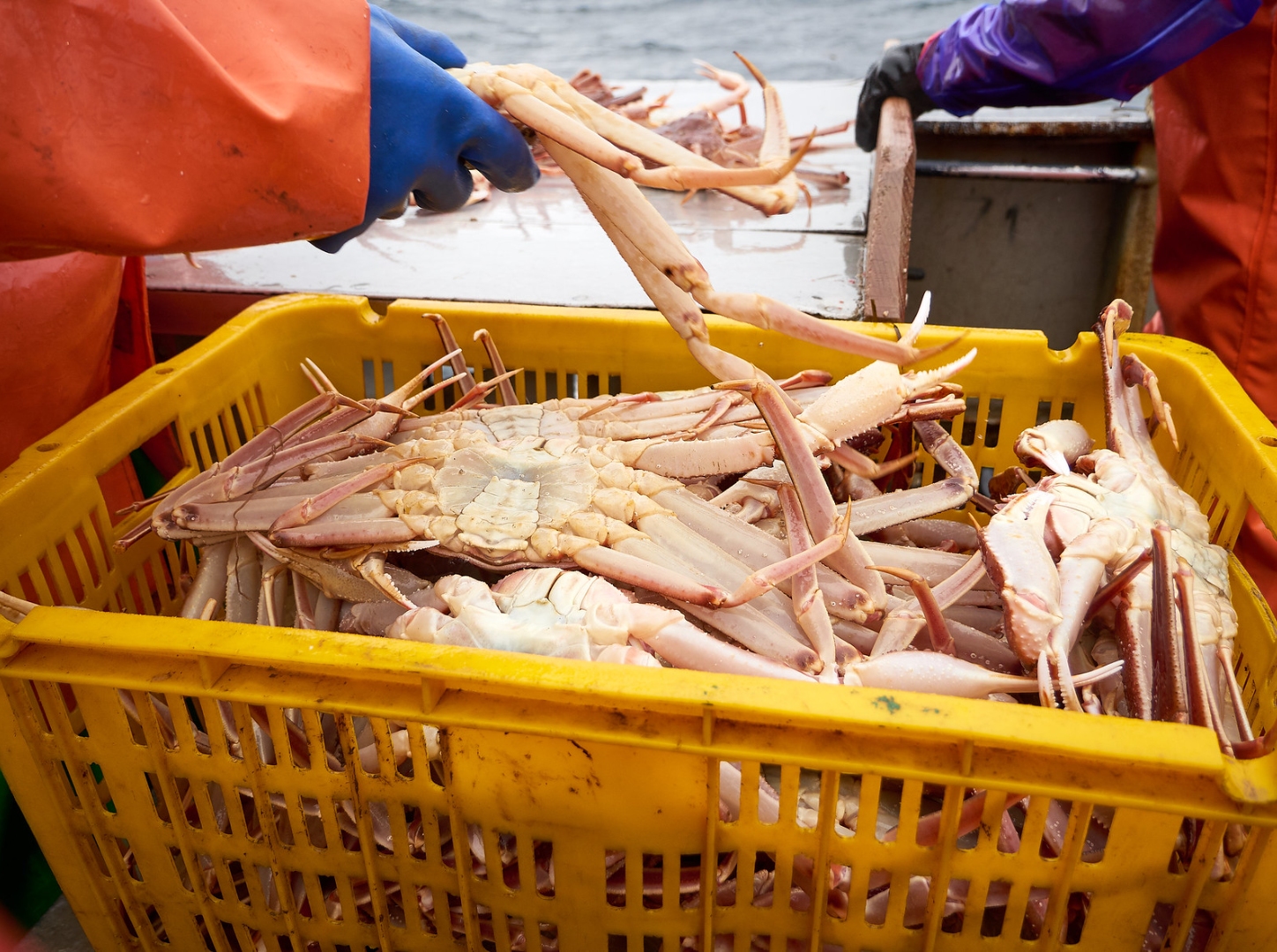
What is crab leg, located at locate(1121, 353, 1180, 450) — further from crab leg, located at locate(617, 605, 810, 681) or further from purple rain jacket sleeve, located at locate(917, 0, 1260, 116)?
purple rain jacket sleeve, located at locate(917, 0, 1260, 116)

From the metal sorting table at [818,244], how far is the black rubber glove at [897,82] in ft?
0.88

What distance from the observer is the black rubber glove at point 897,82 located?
277 centimetres

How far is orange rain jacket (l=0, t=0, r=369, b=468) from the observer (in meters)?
0.83

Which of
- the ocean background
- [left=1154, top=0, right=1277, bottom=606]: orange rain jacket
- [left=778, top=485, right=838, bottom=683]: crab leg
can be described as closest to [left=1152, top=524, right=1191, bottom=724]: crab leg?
[left=778, top=485, right=838, bottom=683]: crab leg

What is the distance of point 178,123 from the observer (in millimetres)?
907

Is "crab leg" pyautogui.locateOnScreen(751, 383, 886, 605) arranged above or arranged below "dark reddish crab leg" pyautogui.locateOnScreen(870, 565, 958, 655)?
above

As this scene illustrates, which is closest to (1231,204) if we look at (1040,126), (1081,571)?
(1081,571)

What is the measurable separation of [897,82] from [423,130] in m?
2.04

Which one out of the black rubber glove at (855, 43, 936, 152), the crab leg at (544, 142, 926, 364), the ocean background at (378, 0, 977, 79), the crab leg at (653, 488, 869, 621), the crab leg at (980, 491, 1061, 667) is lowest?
the ocean background at (378, 0, 977, 79)

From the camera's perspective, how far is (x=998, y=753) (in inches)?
29.1

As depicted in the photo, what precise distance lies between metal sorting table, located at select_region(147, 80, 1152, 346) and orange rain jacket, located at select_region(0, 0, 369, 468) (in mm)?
1059

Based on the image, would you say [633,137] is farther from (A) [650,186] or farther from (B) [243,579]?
(B) [243,579]

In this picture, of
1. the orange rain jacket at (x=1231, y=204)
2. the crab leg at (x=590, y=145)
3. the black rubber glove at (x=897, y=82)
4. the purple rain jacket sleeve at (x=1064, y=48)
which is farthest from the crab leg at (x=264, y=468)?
the black rubber glove at (x=897, y=82)

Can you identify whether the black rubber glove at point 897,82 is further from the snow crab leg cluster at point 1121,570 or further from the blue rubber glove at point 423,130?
the blue rubber glove at point 423,130
